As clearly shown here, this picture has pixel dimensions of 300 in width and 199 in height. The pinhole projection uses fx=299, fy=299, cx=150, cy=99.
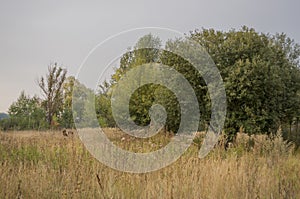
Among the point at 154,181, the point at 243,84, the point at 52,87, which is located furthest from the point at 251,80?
the point at 52,87

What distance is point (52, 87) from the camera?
23250 mm

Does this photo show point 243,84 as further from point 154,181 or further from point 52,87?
point 52,87

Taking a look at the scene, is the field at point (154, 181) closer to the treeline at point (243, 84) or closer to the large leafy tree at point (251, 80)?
the treeline at point (243, 84)

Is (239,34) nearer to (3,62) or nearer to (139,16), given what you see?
(139,16)

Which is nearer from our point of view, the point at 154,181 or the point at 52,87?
the point at 154,181

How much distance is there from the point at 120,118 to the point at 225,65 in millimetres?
4779

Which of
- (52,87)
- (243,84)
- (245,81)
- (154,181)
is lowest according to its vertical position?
(154,181)

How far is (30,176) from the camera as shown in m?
3.60

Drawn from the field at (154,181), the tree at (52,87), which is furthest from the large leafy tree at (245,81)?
the tree at (52,87)

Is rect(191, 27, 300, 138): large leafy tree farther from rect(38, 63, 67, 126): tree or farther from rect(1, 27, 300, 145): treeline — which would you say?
rect(38, 63, 67, 126): tree

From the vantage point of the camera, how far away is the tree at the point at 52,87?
2303cm

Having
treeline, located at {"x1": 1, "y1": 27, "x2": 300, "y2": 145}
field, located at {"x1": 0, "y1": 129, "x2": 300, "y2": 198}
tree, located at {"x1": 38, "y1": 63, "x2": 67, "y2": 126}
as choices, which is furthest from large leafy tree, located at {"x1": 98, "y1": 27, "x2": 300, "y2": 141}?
tree, located at {"x1": 38, "y1": 63, "x2": 67, "y2": 126}

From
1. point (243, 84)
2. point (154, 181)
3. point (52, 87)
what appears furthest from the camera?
point (52, 87)

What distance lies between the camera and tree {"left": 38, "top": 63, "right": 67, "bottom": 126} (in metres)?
23.0
